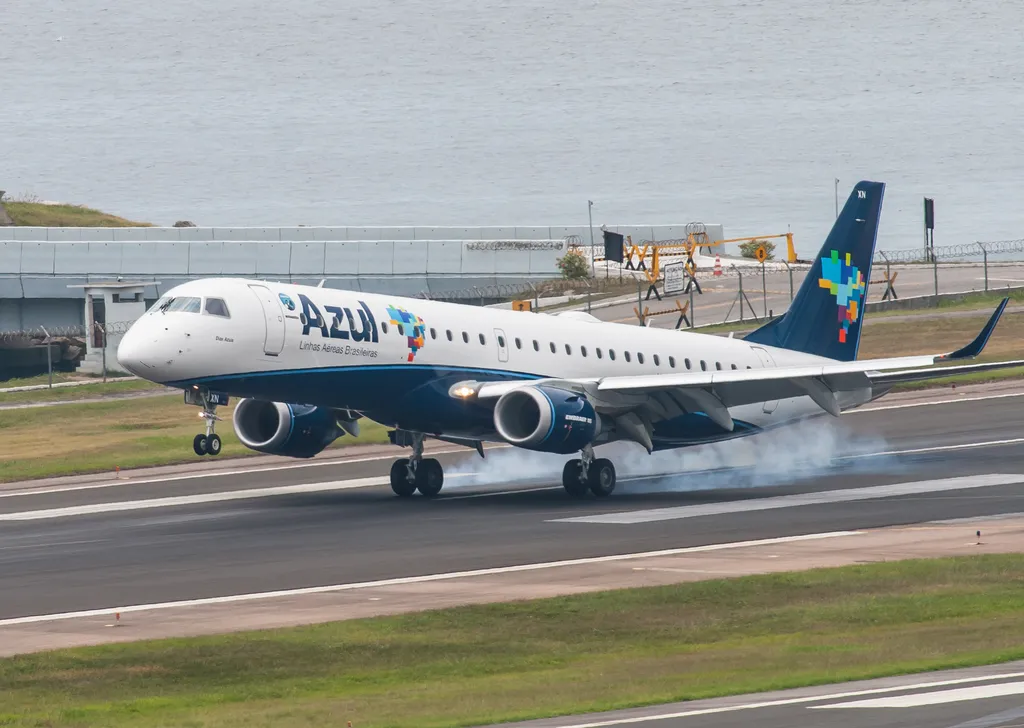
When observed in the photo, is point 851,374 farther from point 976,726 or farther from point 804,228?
point 804,228

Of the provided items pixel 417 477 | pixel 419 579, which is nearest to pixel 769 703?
pixel 419 579

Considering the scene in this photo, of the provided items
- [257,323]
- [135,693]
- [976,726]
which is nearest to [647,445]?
[257,323]

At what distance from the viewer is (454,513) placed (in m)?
36.7

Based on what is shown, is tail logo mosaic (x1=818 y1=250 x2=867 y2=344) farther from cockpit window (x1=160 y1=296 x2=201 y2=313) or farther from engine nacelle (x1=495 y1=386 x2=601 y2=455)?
cockpit window (x1=160 y1=296 x2=201 y2=313)

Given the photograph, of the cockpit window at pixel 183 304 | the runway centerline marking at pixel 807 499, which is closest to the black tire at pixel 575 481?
the runway centerline marking at pixel 807 499

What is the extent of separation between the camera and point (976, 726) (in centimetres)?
1423

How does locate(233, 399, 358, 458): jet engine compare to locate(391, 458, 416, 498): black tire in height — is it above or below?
above

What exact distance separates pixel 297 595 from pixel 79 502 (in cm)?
1715

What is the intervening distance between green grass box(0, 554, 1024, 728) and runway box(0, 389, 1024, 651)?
15.2ft

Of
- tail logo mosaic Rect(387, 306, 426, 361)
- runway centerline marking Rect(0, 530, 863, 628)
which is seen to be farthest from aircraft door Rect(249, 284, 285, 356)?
runway centerline marking Rect(0, 530, 863, 628)

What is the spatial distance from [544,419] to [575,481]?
306cm

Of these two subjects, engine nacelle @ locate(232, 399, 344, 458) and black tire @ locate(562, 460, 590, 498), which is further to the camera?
engine nacelle @ locate(232, 399, 344, 458)

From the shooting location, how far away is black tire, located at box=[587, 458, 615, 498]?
39.0 metres

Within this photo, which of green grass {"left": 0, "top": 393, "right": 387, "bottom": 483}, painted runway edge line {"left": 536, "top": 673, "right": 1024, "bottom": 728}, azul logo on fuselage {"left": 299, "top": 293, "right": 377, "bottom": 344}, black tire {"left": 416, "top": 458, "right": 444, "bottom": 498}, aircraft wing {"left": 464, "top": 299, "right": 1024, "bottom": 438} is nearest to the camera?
painted runway edge line {"left": 536, "top": 673, "right": 1024, "bottom": 728}
